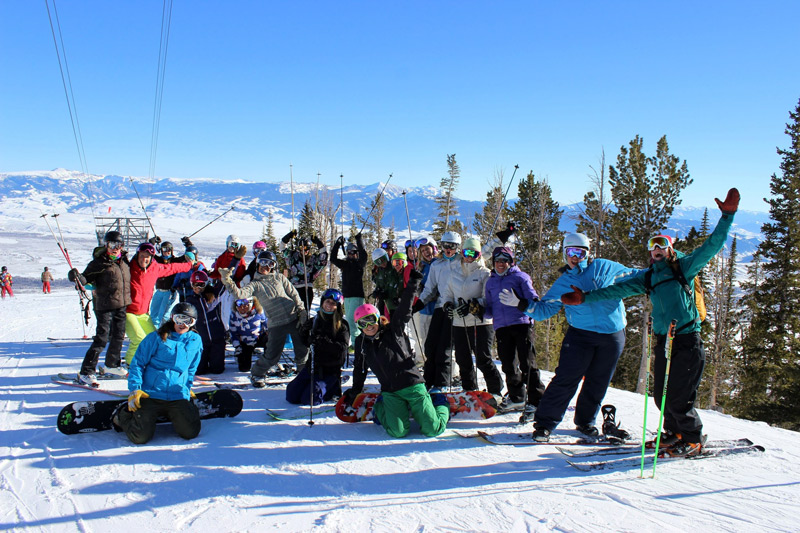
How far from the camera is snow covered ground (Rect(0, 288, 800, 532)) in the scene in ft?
10.8

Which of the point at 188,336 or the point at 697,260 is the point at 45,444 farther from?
the point at 697,260

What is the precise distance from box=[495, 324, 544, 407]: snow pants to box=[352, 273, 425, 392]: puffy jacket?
1076mm

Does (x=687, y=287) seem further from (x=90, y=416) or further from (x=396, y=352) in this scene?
(x=90, y=416)

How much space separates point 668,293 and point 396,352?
2.57 metres

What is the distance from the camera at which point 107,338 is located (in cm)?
709

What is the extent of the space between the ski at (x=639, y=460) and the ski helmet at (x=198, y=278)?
19.1 ft

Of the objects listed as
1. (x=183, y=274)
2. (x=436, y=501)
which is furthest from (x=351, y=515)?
(x=183, y=274)

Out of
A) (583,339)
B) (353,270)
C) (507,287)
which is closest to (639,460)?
(583,339)

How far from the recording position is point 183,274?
7984mm

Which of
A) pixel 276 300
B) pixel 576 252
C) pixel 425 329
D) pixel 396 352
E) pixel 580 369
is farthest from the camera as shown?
pixel 425 329

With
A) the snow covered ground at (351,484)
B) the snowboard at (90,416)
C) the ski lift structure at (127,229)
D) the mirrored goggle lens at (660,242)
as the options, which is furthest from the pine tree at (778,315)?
the ski lift structure at (127,229)

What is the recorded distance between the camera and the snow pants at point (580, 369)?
15.3ft

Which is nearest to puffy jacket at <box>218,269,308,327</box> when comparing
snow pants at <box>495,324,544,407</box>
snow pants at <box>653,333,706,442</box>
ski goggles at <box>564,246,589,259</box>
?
snow pants at <box>495,324,544,407</box>

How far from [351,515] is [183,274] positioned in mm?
5805
